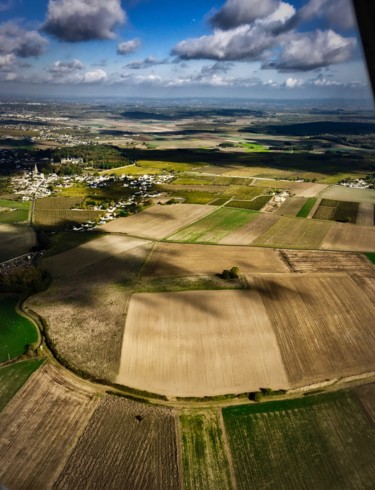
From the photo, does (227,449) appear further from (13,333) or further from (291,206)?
(291,206)

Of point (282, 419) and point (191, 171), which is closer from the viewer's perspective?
point (282, 419)

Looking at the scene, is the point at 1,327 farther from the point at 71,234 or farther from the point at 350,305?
the point at 350,305

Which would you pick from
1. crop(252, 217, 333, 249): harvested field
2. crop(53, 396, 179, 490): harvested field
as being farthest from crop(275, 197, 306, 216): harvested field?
crop(53, 396, 179, 490): harvested field

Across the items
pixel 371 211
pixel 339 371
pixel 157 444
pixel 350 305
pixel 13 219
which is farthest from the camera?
pixel 371 211

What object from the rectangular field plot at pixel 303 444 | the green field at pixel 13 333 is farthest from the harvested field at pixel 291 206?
the green field at pixel 13 333

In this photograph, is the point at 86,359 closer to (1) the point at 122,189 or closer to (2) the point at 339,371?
(2) the point at 339,371

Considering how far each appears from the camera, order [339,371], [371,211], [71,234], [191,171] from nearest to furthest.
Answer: [339,371], [71,234], [371,211], [191,171]

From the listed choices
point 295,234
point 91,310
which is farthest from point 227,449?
point 295,234

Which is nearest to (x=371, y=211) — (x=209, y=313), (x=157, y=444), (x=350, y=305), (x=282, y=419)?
(x=350, y=305)
